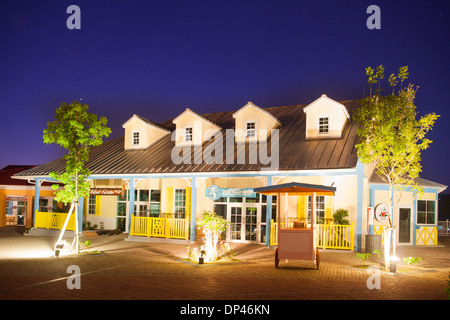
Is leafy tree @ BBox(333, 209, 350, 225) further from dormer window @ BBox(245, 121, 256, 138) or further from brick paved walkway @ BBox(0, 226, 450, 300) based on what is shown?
dormer window @ BBox(245, 121, 256, 138)

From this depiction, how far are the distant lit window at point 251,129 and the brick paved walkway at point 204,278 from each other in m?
6.64

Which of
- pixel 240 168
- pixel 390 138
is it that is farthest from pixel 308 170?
pixel 390 138

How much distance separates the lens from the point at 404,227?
20172 mm

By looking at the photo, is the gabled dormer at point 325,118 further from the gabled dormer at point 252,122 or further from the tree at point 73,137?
the tree at point 73,137

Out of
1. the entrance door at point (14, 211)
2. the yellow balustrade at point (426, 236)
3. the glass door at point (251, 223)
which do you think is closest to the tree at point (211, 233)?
the glass door at point (251, 223)

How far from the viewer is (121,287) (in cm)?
916

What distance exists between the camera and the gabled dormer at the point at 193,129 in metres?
21.7

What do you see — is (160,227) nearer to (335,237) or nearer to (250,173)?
(250,173)

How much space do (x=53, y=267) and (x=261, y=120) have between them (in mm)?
11925

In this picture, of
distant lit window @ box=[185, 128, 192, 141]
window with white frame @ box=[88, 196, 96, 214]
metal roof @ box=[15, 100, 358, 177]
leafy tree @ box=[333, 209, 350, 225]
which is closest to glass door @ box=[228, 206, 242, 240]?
metal roof @ box=[15, 100, 358, 177]

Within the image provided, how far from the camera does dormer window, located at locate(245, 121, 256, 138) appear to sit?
67.2 feet

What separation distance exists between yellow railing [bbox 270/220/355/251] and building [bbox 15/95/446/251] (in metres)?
0.07
